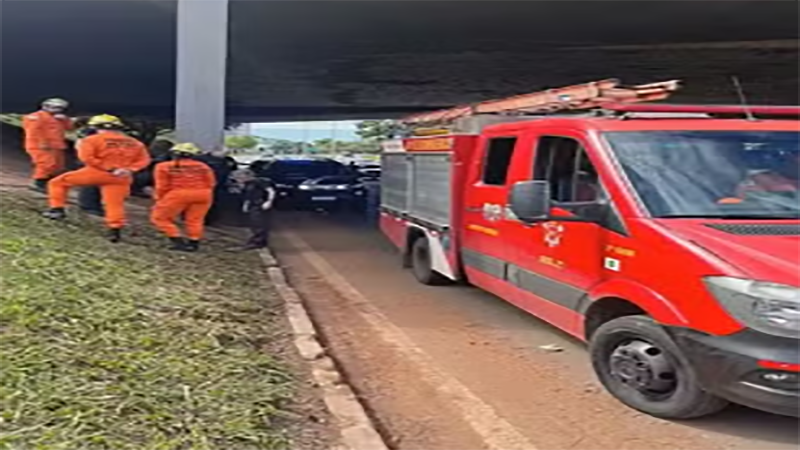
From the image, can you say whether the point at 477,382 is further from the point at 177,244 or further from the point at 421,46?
the point at 421,46

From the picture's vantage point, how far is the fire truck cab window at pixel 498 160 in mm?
7637

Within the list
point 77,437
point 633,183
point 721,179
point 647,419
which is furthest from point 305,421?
point 721,179

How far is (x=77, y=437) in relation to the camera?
4082 mm

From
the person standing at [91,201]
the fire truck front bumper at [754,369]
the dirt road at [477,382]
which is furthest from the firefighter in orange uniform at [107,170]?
the fire truck front bumper at [754,369]

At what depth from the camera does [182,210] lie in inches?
415

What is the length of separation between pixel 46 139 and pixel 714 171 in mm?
8890

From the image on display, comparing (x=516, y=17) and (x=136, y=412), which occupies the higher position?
(x=516, y=17)

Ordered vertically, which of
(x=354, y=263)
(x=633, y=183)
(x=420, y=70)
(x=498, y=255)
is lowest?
(x=354, y=263)

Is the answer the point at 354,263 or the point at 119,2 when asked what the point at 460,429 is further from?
the point at 119,2

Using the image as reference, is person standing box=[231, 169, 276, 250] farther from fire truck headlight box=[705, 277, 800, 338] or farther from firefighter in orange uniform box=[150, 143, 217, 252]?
fire truck headlight box=[705, 277, 800, 338]

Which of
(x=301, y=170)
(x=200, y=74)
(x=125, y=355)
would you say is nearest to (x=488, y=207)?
(x=125, y=355)

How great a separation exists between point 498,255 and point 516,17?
1476cm

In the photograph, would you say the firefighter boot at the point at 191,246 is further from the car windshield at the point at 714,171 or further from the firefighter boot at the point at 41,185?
the car windshield at the point at 714,171

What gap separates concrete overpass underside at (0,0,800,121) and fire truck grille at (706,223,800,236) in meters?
15.1
